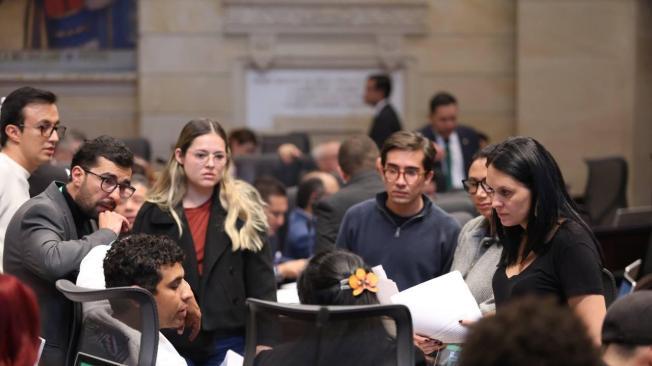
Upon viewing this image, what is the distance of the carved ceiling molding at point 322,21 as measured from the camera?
14.7 meters

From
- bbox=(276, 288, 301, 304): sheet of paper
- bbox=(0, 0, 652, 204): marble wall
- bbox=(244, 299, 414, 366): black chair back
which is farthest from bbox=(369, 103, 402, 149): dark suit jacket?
bbox=(244, 299, 414, 366): black chair back

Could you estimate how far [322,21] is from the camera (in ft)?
48.6

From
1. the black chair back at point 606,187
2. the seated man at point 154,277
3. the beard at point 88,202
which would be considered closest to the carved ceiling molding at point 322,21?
the black chair back at point 606,187

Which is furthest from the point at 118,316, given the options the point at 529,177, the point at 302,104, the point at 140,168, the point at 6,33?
the point at 6,33

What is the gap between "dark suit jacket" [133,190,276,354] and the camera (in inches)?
207

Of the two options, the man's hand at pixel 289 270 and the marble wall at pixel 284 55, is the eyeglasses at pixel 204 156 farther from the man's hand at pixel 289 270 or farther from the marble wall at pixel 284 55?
the marble wall at pixel 284 55

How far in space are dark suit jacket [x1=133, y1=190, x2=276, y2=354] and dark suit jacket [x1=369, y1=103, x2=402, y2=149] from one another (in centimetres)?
591

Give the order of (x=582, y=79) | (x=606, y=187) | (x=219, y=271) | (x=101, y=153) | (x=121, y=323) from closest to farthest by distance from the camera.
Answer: (x=121, y=323), (x=101, y=153), (x=219, y=271), (x=606, y=187), (x=582, y=79)

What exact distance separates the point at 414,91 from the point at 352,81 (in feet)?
2.44

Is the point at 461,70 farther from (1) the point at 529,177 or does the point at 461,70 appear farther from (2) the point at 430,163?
(1) the point at 529,177

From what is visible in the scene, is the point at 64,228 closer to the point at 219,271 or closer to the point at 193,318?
the point at 193,318

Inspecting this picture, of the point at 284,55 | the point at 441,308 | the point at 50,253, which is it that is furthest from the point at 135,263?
the point at 284,55

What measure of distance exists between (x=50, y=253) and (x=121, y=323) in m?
0.64

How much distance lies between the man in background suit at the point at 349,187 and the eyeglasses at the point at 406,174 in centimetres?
93
